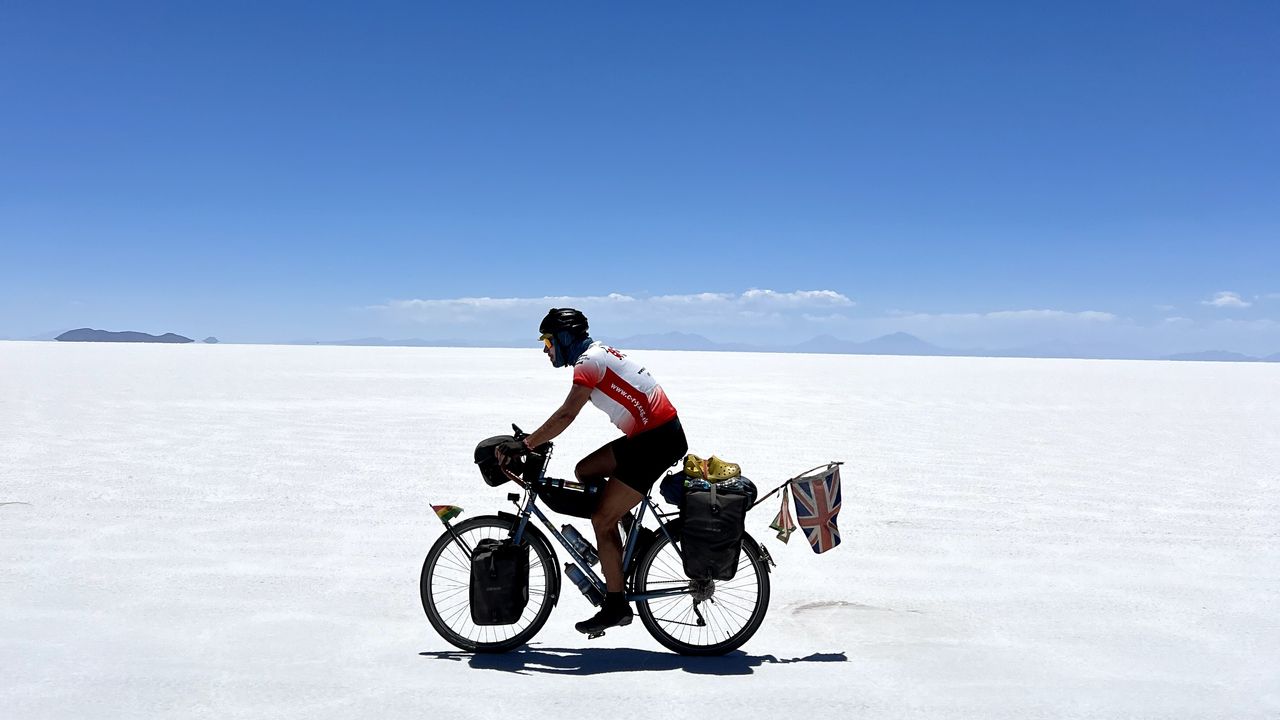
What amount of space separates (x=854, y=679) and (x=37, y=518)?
783 cm

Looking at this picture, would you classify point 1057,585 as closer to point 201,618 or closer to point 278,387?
point 201,618

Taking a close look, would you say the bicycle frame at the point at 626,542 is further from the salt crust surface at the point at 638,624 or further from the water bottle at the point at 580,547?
the salt crust surface at the point at 638,624

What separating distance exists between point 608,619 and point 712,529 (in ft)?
2.66

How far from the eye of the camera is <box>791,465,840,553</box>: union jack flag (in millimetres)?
Answer: 5227

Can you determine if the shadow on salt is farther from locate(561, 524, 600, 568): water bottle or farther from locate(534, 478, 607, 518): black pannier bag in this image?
locate(534, 478, 607, 518): black pannier bag

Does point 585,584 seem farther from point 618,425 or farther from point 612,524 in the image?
point 618,425

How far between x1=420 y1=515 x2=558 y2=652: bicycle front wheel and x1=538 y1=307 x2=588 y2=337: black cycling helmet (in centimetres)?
111

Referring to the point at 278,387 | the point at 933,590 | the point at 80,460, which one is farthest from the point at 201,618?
the point at 278,387

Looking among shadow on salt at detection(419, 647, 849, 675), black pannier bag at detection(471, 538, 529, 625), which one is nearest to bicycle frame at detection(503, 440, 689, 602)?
black pannier bag at detection(471, 538, 529, 625)

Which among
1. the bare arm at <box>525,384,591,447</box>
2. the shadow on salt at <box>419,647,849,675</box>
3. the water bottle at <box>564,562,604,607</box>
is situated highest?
the bare arm at <box>525,384,591,447</box>

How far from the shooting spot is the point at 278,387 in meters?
28.1

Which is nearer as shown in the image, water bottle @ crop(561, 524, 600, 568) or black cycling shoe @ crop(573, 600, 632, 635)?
black cycling shoe @ crop(573, 600, 632, 635)

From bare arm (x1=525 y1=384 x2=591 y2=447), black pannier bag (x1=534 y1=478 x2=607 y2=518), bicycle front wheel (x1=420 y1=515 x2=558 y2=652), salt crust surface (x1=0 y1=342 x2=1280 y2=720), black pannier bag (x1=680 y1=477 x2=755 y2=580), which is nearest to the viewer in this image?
salt crust surface (x1=0 y1=342 x2=1280 y2=720)

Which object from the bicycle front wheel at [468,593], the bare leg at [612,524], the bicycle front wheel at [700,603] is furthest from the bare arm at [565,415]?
the bicycle front wheel at [700,603]
